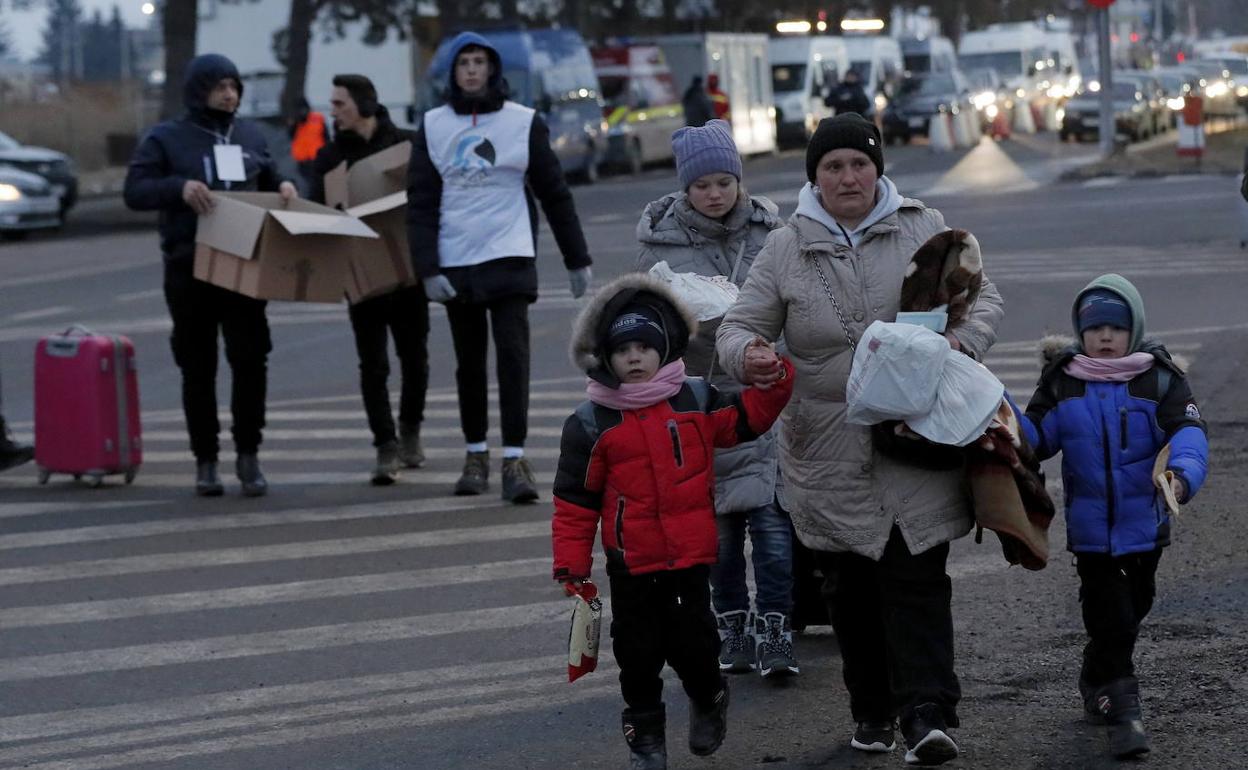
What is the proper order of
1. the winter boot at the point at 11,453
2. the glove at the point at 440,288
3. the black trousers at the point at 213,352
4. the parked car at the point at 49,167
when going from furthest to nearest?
1. the parked car at the point at 49,167
2. the winter boot at the point at 11,453
3. the black trousers at the point at 213,352
4. the glove at the point at 440,288

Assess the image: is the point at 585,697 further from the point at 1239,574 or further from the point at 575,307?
the point at 575,307

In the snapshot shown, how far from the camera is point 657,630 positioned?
527 cm

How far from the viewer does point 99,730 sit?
6039 millimetres

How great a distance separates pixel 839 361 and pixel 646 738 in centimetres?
105

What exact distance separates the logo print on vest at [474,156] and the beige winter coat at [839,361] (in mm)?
3806

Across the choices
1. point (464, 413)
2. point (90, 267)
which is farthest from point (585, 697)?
point (90, 267)

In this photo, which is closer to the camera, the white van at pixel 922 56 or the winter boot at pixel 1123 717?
the winter boot at pixel 1123 717

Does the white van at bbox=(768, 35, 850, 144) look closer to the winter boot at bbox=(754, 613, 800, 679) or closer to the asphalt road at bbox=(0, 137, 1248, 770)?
the asphalt road at bbox=(0, 137, 1248, 770)

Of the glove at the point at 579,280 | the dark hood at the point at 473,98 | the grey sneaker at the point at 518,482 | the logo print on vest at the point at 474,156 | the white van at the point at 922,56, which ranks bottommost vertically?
the grey sneaker at the point at 518,482

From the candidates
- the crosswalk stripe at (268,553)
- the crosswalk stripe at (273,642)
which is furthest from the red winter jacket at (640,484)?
the crosswalk stripe at (268,553)

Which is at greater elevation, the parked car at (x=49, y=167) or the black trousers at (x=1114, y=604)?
the parked car at (x=49, y=167)

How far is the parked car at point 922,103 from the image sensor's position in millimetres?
50469

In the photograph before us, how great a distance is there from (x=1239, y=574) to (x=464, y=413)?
11.6ft

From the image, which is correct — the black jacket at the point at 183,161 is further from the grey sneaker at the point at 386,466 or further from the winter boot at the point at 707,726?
the winter boot at the point at 707,726
